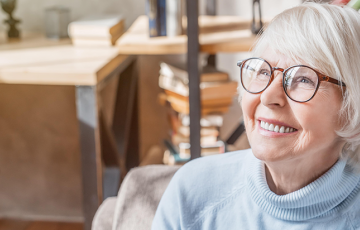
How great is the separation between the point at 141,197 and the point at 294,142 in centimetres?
42

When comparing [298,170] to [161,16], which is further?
[161,16]

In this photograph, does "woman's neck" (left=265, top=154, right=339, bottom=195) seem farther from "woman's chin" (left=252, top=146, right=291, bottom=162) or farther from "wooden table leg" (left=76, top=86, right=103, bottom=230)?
"wooden table leg" (left=76, top=86, right=103, bottom=230)

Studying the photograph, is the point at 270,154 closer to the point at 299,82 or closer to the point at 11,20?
the point at 299,82

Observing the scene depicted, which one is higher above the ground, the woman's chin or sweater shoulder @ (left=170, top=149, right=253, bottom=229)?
the woman's chin

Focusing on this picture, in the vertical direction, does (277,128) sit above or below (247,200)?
above

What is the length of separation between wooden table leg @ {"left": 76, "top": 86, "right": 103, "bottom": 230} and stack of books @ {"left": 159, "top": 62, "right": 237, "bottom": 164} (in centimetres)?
42

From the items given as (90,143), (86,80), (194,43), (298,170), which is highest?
(194,43)

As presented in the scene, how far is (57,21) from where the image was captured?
1.85m

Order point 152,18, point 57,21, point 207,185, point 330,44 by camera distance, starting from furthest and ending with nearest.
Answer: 1. point 57,21
2. point 152,18
3. point 207,185
4. point 330,44

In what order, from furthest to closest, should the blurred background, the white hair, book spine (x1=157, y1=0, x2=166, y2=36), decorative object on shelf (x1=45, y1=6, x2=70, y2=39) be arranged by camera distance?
the blurred background
decorative object on shelf (x1=45, y1=6, x2=70, y2=39)
book spine (x1=157, y1=0, x2=166, y2=36)
the white hair

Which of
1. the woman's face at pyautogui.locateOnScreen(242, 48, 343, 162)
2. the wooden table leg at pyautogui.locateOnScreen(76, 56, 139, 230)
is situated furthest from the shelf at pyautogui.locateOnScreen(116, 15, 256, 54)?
the woman's face at pyautogui.locateOnScreen(242, 48, 343, 162)

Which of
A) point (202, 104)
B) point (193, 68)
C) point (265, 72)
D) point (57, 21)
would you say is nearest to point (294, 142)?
point (265, 72)

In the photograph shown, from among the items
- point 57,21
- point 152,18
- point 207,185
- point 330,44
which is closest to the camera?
point 330,44

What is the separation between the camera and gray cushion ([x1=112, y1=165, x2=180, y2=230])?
1.01 meters
